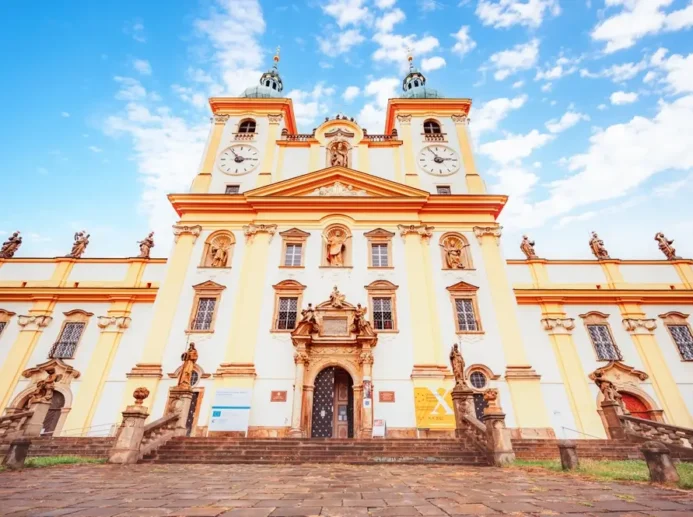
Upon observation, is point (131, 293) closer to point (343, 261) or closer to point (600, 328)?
point (343, 261)

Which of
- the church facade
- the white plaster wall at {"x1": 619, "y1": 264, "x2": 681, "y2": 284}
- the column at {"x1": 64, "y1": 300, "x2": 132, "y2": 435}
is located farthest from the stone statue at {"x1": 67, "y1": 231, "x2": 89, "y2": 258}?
the white plaster wall at {"x1": 619, "y1": 264, "x2": 681, "y2": 284}

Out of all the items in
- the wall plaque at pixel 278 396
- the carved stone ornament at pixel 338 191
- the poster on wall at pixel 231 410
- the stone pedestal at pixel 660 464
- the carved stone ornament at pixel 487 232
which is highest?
the carved stone ornament at pixel 338 191

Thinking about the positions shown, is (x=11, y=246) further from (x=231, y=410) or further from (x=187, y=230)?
(x=231, y=410)

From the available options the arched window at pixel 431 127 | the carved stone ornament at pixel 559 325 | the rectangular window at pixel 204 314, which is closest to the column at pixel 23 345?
the rectangular window at pixel 204 314

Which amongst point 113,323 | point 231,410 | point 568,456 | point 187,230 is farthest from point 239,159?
point 568,456

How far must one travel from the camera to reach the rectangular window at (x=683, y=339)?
1748 cm

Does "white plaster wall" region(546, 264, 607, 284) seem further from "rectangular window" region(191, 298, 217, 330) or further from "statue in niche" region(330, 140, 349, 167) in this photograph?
"rectangular window" region(191, 298, 217, 330)

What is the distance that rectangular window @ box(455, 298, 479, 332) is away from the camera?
16875 mm

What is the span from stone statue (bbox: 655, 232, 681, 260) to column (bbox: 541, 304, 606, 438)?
812cm

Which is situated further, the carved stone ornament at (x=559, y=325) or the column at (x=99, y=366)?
the carved stone ornament at (x=559, y=325)

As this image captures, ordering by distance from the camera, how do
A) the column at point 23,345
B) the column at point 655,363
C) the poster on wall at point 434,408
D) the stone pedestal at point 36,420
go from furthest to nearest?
the column at point 23,345
the column at point 655,363
the poster on wall at point 434,408
the stone pedestal at point 36,420

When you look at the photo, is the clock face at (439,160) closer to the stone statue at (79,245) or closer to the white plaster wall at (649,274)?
the white plaster wall at (649,274)

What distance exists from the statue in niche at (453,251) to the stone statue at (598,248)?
8328mm

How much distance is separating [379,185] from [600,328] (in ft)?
44.9
